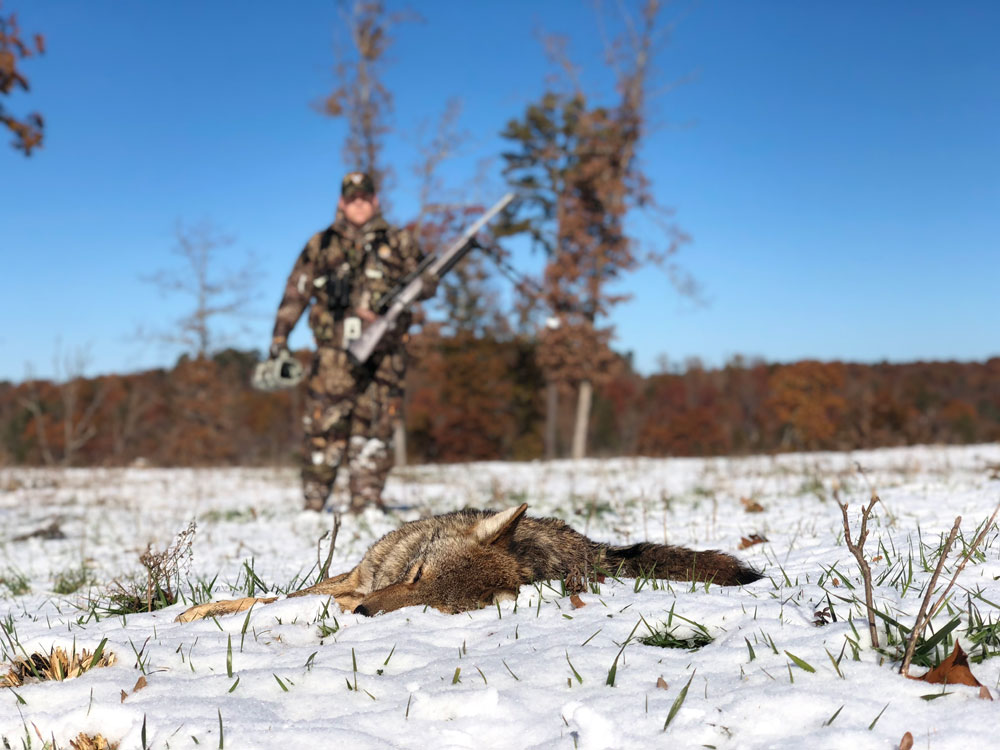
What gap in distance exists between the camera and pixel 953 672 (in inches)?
72.2

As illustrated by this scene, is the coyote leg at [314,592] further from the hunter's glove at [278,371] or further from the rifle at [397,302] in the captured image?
the hunter's glove at [278,371]

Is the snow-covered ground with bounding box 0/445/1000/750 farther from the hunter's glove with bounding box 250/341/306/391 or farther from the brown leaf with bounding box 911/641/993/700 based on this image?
the hunter's glove with bounding box 250/341/306/391

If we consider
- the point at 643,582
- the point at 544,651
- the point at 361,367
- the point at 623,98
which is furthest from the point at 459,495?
the point at 623,98

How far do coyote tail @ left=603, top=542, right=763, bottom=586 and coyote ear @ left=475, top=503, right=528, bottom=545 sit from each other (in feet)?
2.07

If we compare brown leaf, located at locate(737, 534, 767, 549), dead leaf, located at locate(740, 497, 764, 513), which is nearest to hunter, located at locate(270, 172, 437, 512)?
dead leaf, located at locate(740, 497, 764, 513)

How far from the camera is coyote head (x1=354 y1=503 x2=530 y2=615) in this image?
2789 millimetres

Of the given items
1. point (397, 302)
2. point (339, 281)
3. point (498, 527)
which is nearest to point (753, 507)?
point (498, 527)

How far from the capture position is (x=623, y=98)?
26.7 m

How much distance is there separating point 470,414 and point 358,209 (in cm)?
3002

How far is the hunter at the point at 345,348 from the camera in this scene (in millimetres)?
7733

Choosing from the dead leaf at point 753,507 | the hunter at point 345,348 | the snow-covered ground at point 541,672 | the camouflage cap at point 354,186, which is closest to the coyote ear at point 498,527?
the snow-covered ground at point 541,672

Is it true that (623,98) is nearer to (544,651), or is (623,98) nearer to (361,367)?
(361,367)

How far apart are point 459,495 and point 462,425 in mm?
28161

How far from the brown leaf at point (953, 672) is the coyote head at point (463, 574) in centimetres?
144
